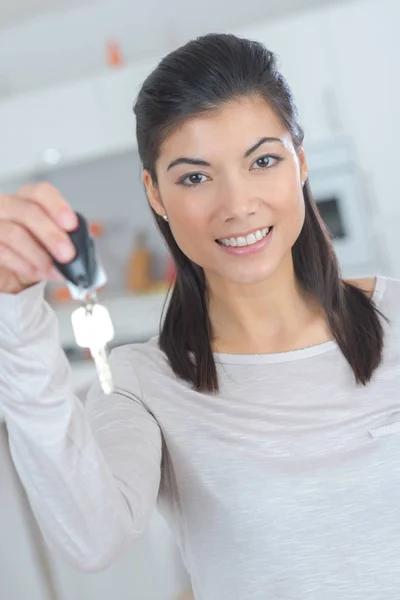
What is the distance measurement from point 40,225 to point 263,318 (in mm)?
638

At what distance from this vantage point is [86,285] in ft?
2.01

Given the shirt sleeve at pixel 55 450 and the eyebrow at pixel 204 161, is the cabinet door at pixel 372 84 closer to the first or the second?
the eyebrow at pixel 204 161

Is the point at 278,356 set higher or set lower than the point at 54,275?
lower

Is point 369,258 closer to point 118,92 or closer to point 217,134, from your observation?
point 118,92

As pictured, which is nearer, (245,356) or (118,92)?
(245,356)

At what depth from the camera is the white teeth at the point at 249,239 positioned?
3.44 feet

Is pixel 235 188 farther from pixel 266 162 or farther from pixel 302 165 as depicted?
pixel 302 165

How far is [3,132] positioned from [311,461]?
2.88 metres

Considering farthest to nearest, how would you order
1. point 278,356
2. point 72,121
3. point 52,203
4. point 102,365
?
point 72,121 → point 278,356 → point 102,365 → point 52,203

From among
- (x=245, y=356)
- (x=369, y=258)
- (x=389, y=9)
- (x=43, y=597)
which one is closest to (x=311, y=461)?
(x=245, y=356)

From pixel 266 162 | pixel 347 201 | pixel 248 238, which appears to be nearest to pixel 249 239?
pixel 248 238

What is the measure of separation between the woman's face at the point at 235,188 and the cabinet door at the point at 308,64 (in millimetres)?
2202

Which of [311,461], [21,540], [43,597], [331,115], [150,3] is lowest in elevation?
[43,597]

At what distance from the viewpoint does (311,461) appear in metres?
1.03
